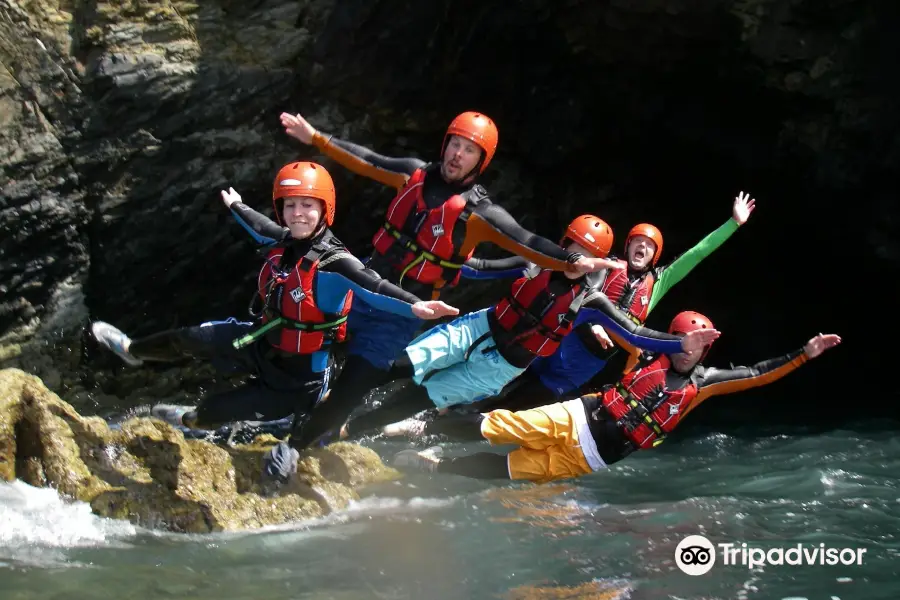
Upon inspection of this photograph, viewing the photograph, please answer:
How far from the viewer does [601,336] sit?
7215 mm

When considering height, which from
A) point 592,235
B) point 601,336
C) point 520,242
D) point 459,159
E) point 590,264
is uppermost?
point 459,159

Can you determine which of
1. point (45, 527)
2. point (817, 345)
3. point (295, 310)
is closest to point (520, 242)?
point (295, 310)

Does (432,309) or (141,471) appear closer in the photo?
(432,309)

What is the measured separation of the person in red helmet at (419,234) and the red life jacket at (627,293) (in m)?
1.72

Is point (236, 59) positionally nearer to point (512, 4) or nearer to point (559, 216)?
point (512, 4)

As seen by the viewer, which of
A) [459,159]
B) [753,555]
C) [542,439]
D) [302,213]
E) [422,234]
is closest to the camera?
[753,555]

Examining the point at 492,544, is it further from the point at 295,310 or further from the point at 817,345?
the point at 817,345

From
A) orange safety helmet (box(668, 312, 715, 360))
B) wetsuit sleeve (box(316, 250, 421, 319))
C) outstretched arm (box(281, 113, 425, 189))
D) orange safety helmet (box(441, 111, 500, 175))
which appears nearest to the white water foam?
wetsuit sleeve (box(316, 250, 421, 319))

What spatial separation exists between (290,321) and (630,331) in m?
2.45

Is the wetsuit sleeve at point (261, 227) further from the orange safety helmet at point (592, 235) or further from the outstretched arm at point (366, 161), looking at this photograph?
the orange safety helmet at point (592, 235)

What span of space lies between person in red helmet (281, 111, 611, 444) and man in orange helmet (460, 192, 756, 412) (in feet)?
3.40

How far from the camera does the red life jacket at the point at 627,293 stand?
7.57 m

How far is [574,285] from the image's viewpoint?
21.9 feet

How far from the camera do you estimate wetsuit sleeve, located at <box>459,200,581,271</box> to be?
588 cm
